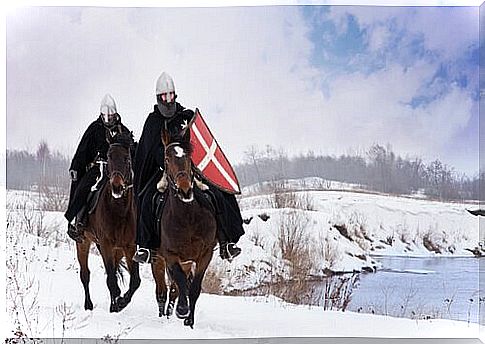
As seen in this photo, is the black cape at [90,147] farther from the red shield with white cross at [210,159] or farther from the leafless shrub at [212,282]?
the leafless shrub at [212,282]

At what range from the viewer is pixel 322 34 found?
6.07 m

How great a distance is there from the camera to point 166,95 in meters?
5.97

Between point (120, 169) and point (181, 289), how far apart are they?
0.80m

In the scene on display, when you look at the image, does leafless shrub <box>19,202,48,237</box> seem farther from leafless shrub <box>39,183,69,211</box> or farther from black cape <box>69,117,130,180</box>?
black cape <box>69,117,130,180</box>

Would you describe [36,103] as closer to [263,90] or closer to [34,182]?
[34,182]

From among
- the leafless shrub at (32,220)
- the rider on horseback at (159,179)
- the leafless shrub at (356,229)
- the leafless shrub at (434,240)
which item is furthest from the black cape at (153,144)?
the leafless shrub at (434,240)

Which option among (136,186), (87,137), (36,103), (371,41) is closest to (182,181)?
(136,186)

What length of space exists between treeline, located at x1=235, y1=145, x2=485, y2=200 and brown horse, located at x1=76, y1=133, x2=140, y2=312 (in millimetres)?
760

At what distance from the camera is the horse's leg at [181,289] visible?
582 centimetres

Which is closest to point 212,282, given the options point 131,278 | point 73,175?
point 131,278

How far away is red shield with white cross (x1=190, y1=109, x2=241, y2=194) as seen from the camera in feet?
19.2

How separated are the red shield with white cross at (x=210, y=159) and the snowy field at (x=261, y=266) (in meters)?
0.15

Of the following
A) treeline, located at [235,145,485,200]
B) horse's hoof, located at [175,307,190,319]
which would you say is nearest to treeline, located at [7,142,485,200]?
treeline, located at [235,145,485,200]

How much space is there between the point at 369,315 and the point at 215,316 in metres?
0.94
